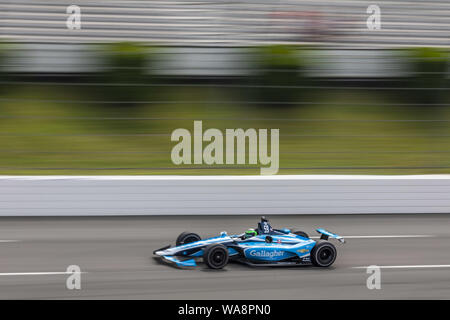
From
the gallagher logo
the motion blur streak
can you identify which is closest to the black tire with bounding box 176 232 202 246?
the gallagher logo

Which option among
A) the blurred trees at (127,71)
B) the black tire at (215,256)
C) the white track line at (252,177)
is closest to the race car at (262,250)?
the black tire at (215,256)

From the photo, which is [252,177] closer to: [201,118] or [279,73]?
[201,118]

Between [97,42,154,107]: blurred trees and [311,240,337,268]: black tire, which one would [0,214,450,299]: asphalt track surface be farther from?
[97,42,154,107]: blurred trees

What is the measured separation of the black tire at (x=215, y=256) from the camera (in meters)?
6.59

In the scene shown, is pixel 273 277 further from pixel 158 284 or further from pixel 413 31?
pixel 413 31

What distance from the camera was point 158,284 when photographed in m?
6.27

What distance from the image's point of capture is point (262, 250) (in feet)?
22.2

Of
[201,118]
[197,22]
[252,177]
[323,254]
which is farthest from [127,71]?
[323,254]

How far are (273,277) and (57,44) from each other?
780 centimetres

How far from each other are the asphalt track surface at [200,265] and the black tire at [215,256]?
0.08 m

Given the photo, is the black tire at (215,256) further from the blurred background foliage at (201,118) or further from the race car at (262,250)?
the blurred background foliage at (201,118)

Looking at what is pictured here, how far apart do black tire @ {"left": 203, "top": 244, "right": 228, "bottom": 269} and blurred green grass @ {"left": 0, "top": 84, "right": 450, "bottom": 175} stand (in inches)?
148

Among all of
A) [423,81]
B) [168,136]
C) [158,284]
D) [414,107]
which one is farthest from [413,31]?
[158,284]

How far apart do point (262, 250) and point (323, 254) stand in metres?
0.64
